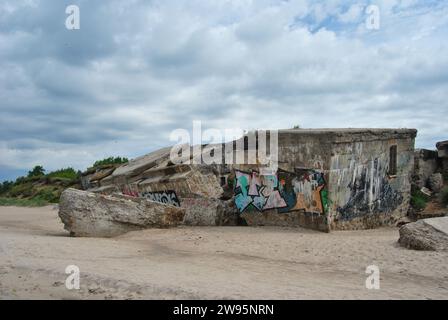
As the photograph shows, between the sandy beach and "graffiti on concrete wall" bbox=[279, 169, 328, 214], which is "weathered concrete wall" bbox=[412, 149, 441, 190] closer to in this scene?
"graffiti on concrete wall" bbox=[279, 169, 328, 214]

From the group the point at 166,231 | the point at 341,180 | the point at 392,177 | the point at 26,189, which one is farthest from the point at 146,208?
the point at 26,189

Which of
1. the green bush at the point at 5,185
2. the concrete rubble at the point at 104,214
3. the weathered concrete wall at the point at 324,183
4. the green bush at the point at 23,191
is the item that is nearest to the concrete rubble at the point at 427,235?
the weathered concrete wall at the point at 324,183

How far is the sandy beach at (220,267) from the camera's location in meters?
5.50

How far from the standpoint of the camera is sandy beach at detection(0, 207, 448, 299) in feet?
18.0

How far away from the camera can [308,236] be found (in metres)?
10.4

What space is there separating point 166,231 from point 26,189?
77.5ft

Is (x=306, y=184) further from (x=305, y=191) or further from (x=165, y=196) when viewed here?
(x=165, y=196)

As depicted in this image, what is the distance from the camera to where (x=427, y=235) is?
8094 mm

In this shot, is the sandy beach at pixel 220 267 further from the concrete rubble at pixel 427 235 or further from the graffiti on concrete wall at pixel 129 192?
the graffiti on concrete wall at pixel 129 192

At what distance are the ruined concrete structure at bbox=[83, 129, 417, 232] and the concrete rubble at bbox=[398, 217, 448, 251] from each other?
296 cm

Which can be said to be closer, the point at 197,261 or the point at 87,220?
the point at 197,261

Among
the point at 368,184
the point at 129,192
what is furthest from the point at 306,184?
the point at 129,192
